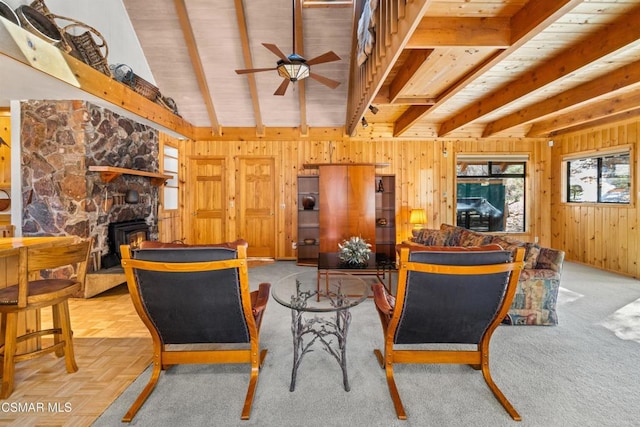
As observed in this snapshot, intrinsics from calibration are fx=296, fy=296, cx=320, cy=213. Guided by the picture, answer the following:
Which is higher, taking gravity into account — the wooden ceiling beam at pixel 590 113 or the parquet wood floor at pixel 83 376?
the wooden ceiling beam at pixel 590 113

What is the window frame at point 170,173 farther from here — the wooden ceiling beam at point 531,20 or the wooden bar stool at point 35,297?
the wooden ceiling beam at point 531,20

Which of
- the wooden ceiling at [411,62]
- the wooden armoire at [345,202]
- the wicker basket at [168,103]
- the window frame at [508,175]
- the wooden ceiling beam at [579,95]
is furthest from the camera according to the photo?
the window frame at [508,175]

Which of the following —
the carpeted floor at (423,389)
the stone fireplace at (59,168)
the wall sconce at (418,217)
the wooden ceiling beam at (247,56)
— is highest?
the wooden ceiling beam at (247,56)

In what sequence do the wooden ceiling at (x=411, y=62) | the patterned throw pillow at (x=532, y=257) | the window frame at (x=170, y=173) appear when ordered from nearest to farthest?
1. the wooden ceiling at (x=411, y=62)
2. the patterned throw pillow at (x=532, y=257)
3. the window frame at (x=170, y=173)

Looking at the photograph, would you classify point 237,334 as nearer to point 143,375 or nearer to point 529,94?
point 143,375

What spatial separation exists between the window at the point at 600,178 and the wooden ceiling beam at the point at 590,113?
879mm

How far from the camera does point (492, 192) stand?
6.62 metres

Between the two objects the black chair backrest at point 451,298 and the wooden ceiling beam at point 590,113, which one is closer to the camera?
the black chair backrest at point 451,298

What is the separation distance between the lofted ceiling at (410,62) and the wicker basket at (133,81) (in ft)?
1.80

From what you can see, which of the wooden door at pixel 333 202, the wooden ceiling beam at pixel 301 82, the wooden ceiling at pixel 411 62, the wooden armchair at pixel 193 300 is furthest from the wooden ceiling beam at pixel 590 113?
the wooden armchair at pixel 193 300

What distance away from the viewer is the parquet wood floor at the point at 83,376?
5.80 feet

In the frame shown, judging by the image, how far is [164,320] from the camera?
1815 millimetres

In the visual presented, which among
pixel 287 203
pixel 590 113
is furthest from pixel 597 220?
pixel 287 203

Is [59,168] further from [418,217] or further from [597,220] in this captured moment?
[597,220]
